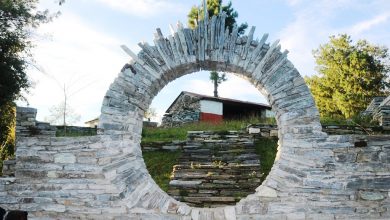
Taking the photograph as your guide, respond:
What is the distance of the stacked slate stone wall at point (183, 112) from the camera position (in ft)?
70.1

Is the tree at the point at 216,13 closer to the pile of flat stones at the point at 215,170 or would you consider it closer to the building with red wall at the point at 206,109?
the building with red wall at the point at 206,109

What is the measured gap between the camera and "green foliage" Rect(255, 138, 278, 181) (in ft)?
36.3

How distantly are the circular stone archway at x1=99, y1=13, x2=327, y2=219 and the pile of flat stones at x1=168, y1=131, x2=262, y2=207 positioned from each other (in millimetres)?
4212

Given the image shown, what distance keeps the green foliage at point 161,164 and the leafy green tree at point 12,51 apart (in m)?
7.66

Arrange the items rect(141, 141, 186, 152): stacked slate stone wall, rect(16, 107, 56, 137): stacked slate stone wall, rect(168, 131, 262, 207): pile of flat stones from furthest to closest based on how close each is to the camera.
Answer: rect(141, 141, 186, 152): stacked slate stone wall
rect(168, 131, 262, 207): pile of flat stones
rect(16, 107, 56, 137): stacked slate stone wall

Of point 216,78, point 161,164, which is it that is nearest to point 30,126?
point 161,164

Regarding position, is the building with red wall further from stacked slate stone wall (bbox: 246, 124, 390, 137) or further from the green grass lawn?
stacked slate stone wall (bbox: 246, 124, 390, 137)

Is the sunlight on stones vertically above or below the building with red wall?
below

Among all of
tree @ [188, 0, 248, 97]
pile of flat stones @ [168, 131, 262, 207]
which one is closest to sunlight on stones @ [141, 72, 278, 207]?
pile of flat stones @ [168, 131, 262, 207]

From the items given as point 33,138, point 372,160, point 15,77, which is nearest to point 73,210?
A: point 33,138

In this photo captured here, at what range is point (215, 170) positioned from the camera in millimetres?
10719

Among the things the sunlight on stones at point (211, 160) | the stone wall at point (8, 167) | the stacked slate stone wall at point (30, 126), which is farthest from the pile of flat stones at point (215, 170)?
the stacked slate stone wall at point (30, 126)

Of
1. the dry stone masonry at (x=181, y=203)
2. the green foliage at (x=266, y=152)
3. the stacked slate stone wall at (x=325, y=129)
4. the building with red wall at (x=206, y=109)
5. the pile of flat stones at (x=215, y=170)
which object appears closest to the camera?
the dry stone masonry at (x=181, y=203)

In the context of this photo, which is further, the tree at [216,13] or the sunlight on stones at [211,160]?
the tree at [216,13]
